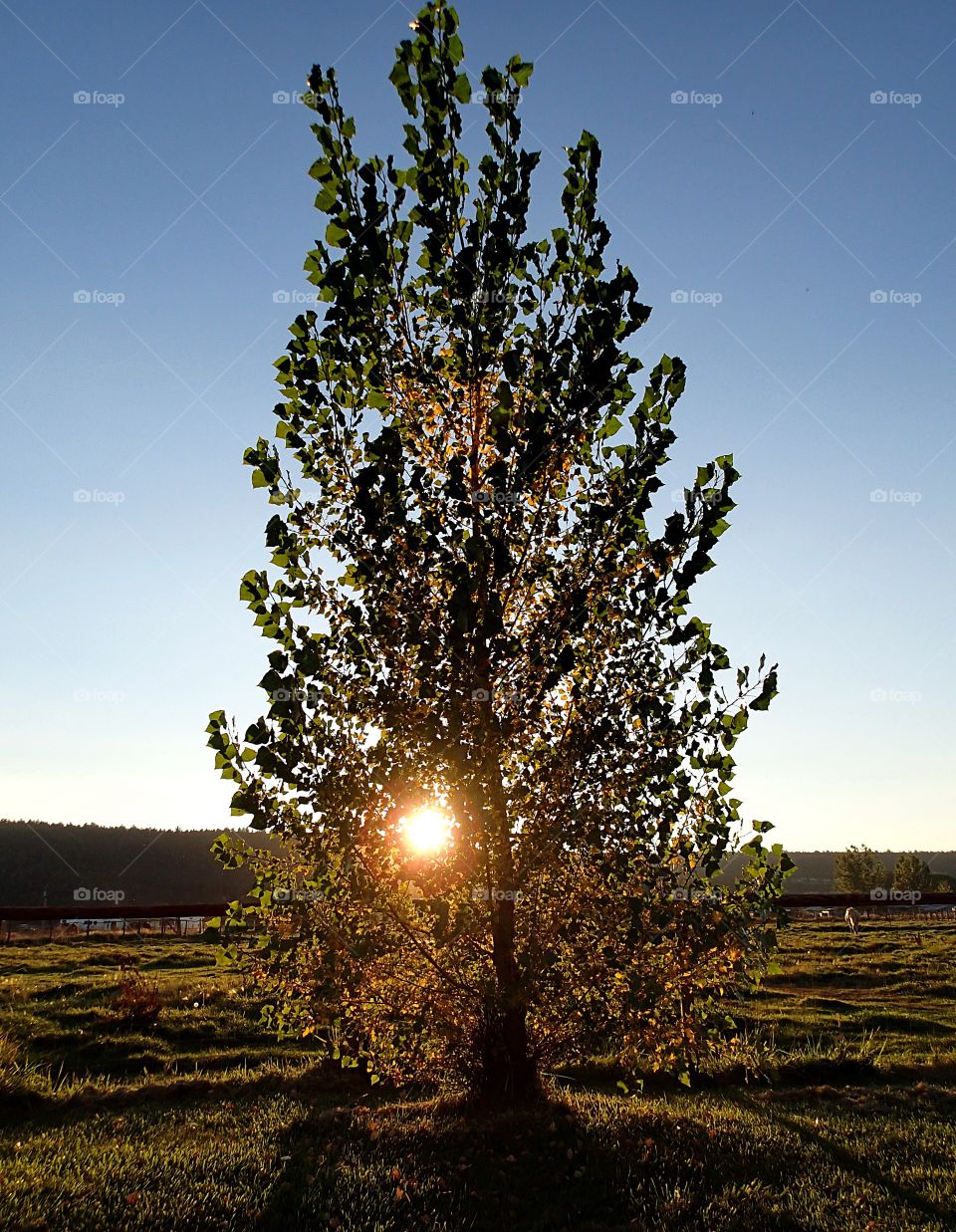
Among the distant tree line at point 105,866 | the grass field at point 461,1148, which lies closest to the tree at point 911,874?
the distant tree line at point 105,866

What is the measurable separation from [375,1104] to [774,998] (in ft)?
54.5

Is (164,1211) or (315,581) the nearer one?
(164,1211)

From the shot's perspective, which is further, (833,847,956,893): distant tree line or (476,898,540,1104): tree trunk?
(833,847,956,893): distant tree line

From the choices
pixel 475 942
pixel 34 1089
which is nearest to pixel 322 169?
pixel 475 942

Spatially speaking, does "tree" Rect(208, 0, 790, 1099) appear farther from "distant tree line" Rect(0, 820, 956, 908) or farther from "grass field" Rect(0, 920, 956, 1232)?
"distant tree line" Rect(0, 820, 956, 908)

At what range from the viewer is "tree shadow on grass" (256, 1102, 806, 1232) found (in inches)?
252

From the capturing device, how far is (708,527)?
782cm

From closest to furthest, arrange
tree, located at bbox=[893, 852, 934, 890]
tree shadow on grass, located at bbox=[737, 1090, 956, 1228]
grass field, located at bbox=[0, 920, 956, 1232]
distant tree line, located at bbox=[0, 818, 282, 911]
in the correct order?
grass field, located at bbox=[0, 920, 956, 1232] < tree shadow on grass, located at bbox=[737, 1090, 956, 1228] < tree, located at bbox=[893, 852, 934, 890] < distant tree line, located at bbox=[0, 818, 282, 911]

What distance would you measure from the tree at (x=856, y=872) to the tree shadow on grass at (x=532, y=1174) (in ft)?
319

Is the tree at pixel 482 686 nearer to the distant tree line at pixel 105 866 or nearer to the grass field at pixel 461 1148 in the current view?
the grass field at pixel 461 1148

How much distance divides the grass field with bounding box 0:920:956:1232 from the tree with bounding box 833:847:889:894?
290ft

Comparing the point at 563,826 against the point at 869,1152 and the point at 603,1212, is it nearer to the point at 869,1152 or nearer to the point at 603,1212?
the point at 603,1212

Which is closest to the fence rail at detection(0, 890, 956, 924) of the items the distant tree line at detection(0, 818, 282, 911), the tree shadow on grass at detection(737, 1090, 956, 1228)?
the tree shadow on grass at detection(737, 1090, 956, 1228)

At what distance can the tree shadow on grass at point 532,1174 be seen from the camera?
6.40 meters
